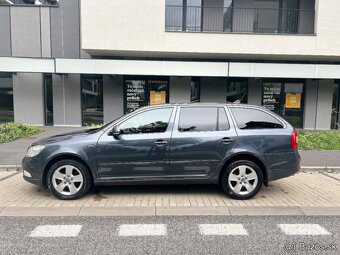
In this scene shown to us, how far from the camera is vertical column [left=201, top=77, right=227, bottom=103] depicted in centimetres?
1442

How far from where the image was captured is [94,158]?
4.82 meters

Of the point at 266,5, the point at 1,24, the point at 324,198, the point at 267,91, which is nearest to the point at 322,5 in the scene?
the point at 266,5

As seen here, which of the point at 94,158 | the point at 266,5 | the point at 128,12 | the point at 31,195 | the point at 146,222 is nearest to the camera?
the point at 146,222

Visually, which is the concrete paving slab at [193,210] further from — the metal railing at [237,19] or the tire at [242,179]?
the metal railing at [237,19]

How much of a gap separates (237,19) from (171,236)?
42.5 feet

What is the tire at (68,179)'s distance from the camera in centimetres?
485

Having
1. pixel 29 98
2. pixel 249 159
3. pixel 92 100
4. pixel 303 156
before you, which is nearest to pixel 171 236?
pixel 249 159

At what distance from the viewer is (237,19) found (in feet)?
47.1

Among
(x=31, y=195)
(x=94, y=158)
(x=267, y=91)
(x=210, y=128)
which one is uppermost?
(x=267, y=91)

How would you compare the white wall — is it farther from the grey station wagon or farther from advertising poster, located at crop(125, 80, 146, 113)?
the grey station wagon

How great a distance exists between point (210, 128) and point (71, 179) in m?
2.48

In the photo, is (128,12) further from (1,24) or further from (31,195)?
(31,195)

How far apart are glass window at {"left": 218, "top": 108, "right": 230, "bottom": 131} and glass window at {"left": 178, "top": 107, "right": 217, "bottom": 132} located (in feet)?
0.23

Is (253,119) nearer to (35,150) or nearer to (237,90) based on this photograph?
(35,150)
